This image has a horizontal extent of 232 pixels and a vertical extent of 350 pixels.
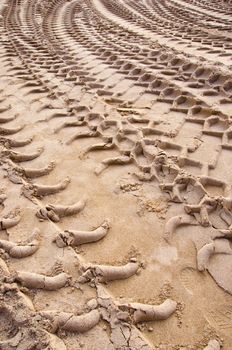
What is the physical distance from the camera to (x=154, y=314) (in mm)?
1831

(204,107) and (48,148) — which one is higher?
(204,107)

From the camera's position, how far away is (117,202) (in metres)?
2.54

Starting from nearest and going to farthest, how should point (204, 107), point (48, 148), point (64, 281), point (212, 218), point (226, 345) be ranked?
1. point (226, 345)
2. point (64, 281)
3. point (212, 218)
4. point (48, 148)
5. point (204, 107)

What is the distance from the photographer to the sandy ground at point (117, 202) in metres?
1.79

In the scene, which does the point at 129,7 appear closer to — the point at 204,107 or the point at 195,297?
the point at 204,107

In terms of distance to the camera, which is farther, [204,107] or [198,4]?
[198,4]

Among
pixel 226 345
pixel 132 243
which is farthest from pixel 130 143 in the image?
pixel 226 345

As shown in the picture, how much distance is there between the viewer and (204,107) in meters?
3.67

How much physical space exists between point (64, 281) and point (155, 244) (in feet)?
1.84

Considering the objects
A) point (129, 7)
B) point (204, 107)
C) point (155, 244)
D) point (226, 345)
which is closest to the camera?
point (226, 345)

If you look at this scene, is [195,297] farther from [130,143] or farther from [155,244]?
[130,143]

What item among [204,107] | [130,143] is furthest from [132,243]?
[204,107]

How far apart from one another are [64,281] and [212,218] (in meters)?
0.95

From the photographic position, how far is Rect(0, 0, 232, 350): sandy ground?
179cm
